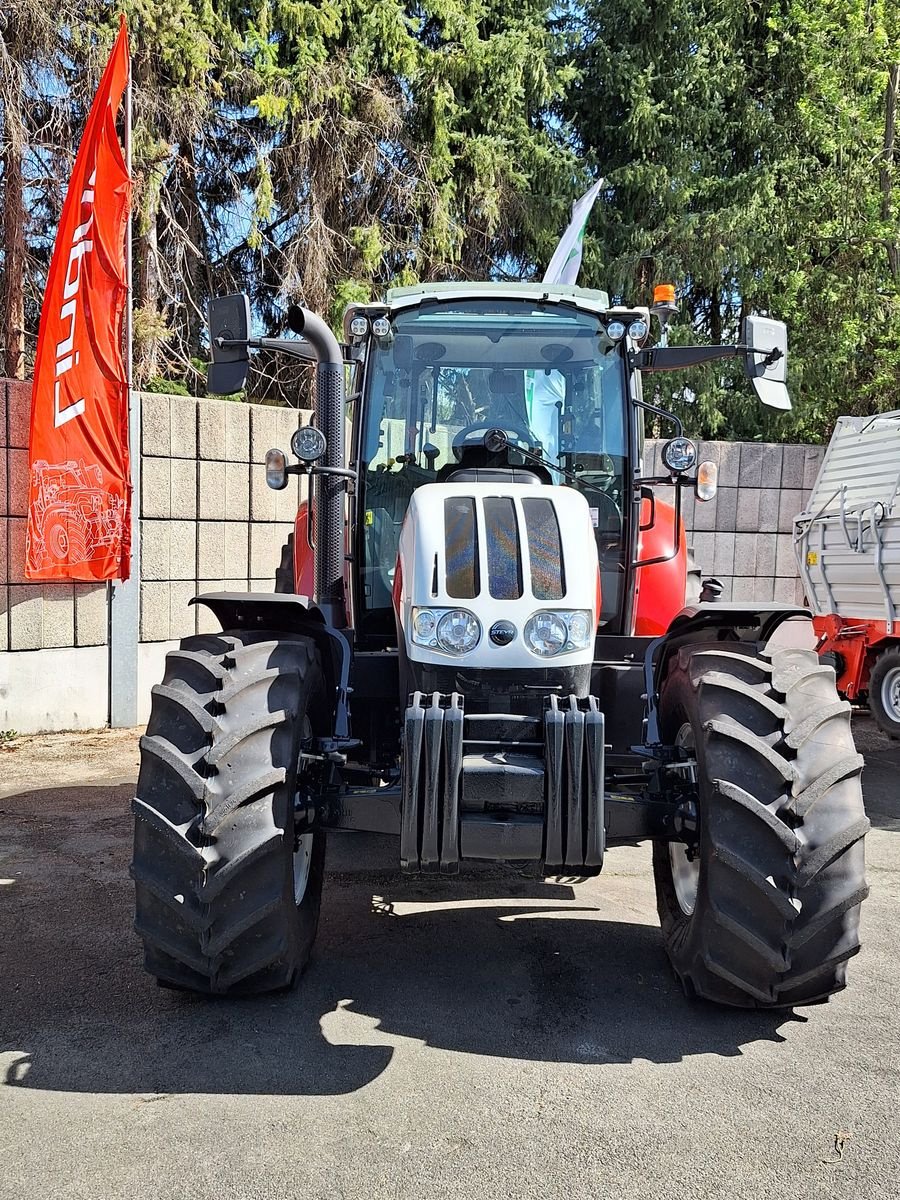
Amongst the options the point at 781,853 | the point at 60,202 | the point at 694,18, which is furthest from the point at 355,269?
the point at 781,853

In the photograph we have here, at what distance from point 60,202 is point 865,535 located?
785 centimetres

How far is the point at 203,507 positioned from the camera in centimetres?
795

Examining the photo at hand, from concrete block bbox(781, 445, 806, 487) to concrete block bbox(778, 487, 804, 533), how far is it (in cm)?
7

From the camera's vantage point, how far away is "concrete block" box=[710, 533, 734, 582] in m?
10.0

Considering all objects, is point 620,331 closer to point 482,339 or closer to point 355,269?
point 482,339

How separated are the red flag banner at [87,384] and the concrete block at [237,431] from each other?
0.94m

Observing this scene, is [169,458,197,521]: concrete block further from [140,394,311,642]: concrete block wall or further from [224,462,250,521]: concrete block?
[224,462,250,521]: concrete block

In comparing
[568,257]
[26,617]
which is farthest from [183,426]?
[568,257]

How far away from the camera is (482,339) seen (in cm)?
421

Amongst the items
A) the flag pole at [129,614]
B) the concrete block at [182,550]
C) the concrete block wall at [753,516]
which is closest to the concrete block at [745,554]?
the concrete block wall at [753,516]

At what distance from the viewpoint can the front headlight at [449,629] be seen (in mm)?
3141

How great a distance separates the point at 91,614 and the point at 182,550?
841 millimetres

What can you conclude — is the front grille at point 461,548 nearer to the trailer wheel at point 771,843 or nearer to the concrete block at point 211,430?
the trailer wheel at point 771,843

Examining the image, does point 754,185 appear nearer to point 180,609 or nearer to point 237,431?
point 237,431
